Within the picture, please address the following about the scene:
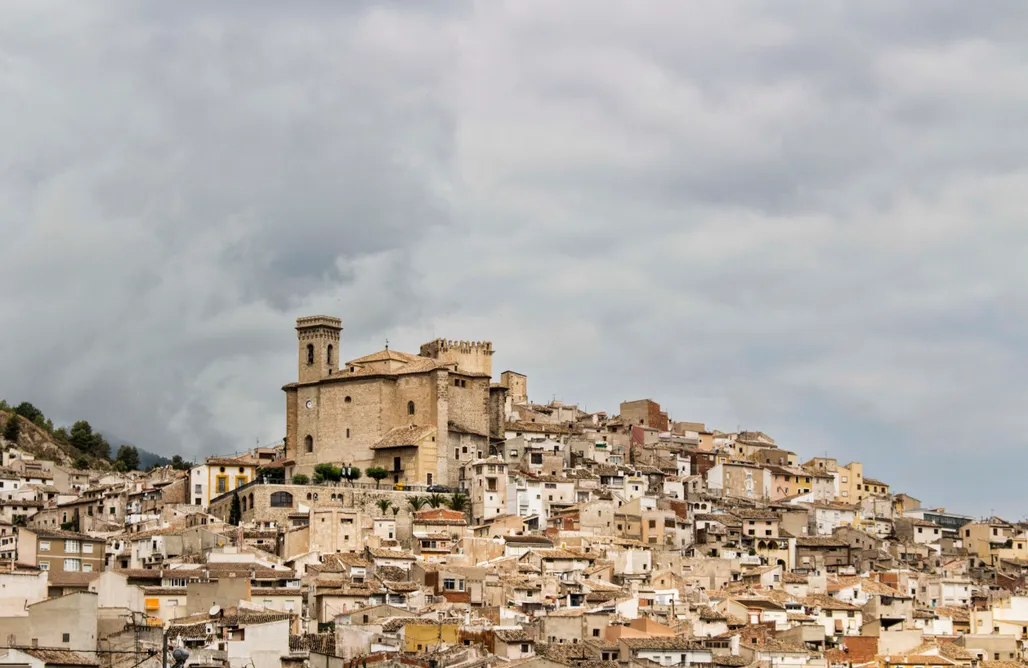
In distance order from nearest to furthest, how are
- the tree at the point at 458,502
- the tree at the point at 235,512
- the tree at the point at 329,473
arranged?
the tree at the point at 235,512 → the tree at the point at 458,502 → the tree at the point at 329,473

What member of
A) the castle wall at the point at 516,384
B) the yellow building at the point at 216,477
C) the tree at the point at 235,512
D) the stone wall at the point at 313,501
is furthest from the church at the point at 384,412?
the castle wall at the point at 516,384

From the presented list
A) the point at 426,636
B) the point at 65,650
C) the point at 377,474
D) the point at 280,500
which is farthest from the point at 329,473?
the point at 65,650

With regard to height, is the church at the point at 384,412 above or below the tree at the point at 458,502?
above

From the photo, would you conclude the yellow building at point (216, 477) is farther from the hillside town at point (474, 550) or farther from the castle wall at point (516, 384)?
the castle wall at point (516, 384)

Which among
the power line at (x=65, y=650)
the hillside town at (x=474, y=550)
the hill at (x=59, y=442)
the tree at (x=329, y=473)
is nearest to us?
the power line at (x=65, y=650)

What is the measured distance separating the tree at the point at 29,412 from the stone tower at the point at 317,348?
37771 mm

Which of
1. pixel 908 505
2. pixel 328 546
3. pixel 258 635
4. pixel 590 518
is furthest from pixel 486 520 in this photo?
pixel 908 505

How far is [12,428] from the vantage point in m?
116

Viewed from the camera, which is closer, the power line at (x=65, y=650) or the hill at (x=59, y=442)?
the power line at (x=65, y=650)

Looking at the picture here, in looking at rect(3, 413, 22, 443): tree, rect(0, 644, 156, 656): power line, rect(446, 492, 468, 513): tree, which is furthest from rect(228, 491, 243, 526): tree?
rect(3, 413, 22, 443): tree

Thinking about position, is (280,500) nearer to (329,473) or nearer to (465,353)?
(329,473)

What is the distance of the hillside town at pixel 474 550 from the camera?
176ft

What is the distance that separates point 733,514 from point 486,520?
45.0 feet

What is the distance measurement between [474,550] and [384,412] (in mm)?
15727
